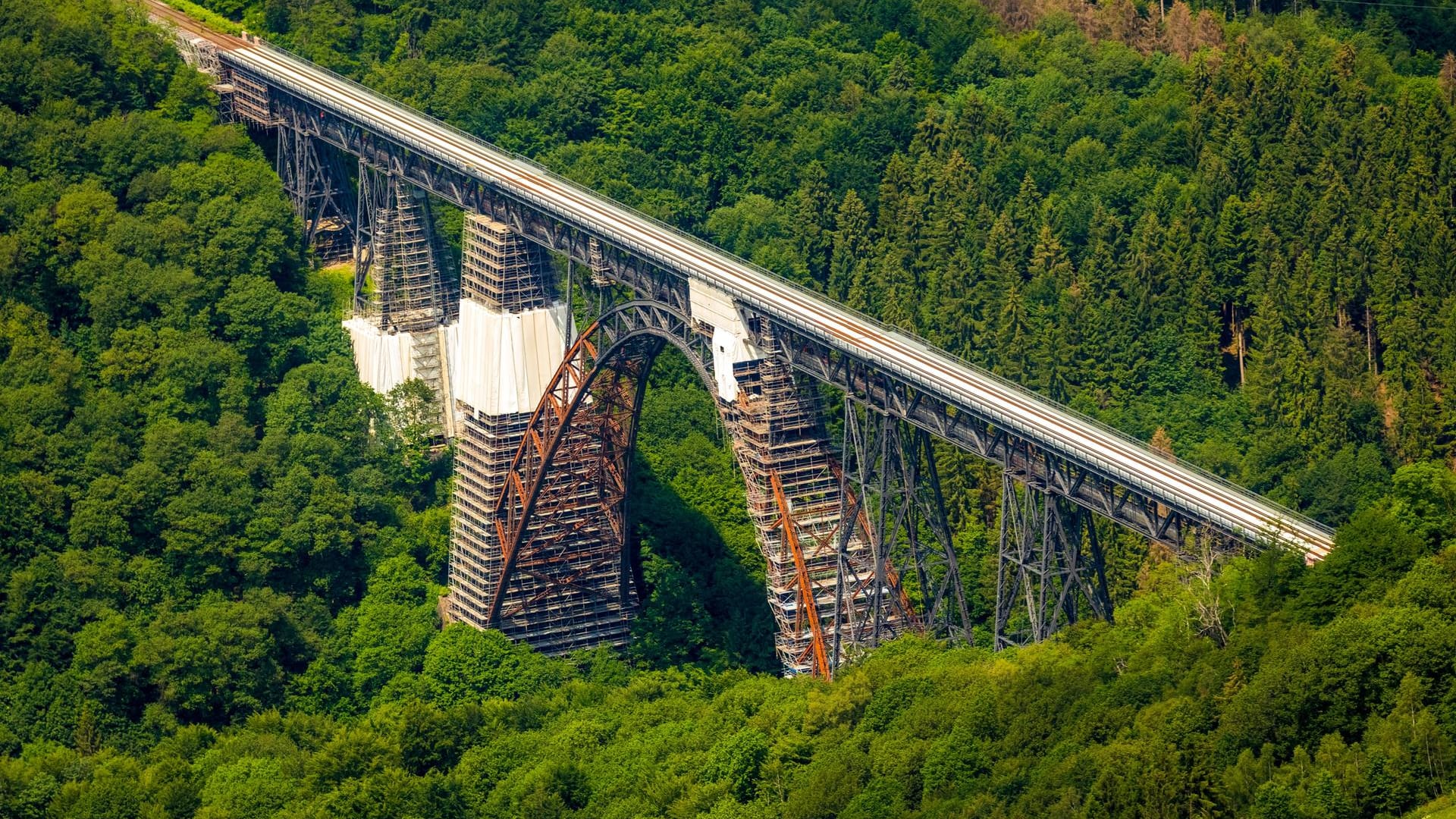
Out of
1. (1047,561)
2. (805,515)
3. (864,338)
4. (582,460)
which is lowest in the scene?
(582,460)

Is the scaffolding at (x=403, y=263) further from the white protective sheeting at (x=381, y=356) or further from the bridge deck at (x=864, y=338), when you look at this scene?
the bridge deck at (x=864, y=338)

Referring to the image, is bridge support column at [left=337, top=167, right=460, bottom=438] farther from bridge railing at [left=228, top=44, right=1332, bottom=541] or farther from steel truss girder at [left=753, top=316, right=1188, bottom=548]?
steel truss girder at [left=753, top=316, right=1188, bottom=548]

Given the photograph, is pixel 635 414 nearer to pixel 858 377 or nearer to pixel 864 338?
pixel 864 338

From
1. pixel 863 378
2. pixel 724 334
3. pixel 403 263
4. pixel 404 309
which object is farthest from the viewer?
pixel 404 309

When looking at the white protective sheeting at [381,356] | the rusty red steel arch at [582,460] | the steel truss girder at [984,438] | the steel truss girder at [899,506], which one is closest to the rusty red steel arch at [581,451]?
the rusty red steel arch at [582,460]

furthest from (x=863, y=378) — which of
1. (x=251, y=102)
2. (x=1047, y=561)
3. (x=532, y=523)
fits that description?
(x=251, y=102)

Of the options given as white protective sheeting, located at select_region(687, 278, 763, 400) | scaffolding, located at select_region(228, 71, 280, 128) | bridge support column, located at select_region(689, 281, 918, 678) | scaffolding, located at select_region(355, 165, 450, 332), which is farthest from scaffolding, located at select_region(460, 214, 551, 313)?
scaffolding, located at select_region(228, 71, 280, 128)

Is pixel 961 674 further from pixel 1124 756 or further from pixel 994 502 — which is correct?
pixel 994 502
